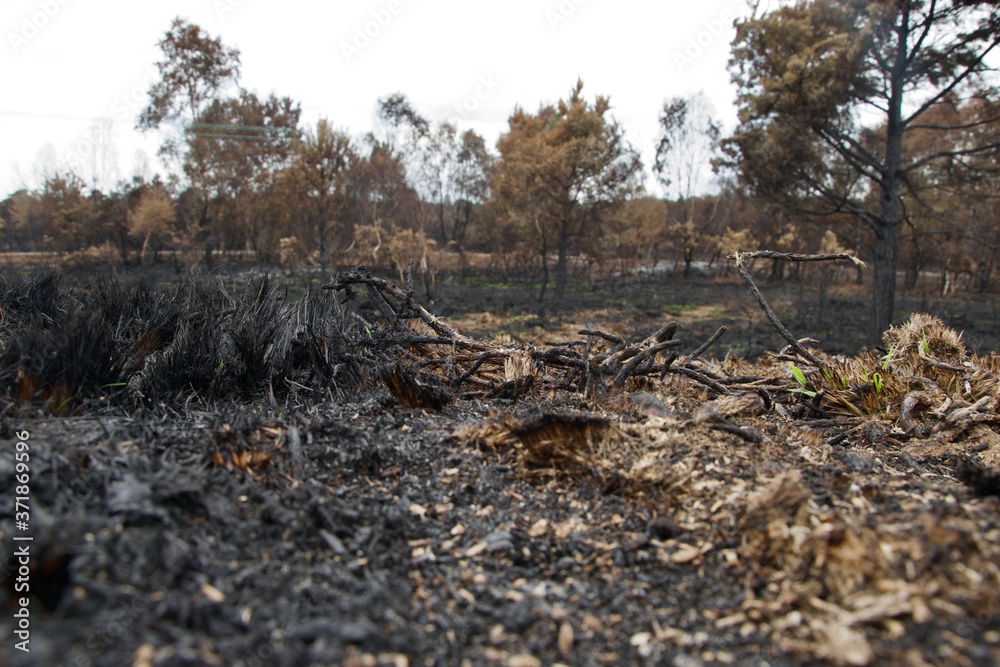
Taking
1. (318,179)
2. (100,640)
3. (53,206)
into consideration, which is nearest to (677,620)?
(100,640)

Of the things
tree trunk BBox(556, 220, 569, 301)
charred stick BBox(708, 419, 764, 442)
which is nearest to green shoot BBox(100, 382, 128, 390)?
charred stick BBox(708, 419, 764, 442)

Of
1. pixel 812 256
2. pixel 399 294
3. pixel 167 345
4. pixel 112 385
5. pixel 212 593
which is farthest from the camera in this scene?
pixel 399 294

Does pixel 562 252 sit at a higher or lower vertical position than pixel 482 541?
higher

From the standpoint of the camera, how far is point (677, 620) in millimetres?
1219

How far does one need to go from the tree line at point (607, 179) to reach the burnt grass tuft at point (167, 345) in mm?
9993

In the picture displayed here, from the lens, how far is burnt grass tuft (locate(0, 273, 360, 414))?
75.9 inches

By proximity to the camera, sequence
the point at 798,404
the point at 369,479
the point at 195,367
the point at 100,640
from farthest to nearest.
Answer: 1. the point at 798,404
2. the point at 195,367
3. the point at 369,479
4. the point at 100,640

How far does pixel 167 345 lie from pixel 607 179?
16523 mm

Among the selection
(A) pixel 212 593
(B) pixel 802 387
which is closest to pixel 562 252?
(B) pixel 802 387

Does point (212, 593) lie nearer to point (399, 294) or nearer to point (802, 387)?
point (399, 294)

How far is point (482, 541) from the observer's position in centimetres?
151

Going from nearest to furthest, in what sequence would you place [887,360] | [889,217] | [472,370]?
1. [472,370]
2. [887,360]
3. [889,217]

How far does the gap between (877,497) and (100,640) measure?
1980 mm

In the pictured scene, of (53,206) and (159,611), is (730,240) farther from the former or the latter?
(53,206)
